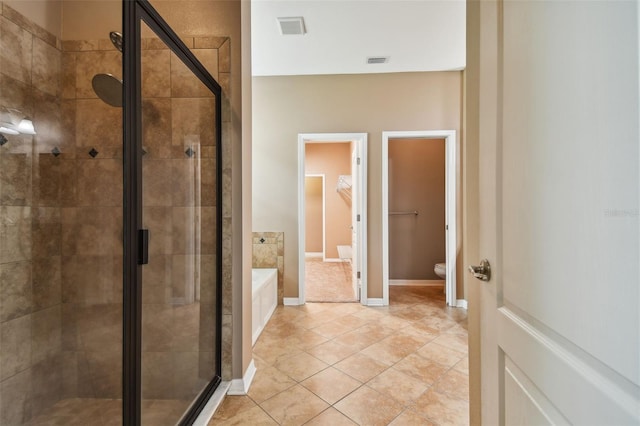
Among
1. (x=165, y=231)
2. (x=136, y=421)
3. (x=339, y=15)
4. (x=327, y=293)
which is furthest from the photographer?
(x=327, y=293)

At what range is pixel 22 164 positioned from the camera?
5.00 ft

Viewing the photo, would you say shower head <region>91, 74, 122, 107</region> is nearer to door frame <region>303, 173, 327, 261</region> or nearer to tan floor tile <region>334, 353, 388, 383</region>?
tan floor tile <region>334, 353, 388, 383</region>

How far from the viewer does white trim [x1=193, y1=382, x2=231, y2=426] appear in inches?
58.0

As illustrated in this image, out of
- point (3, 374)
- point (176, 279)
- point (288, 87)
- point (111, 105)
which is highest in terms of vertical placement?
point (288, 87)

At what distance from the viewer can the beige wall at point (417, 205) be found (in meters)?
4.29

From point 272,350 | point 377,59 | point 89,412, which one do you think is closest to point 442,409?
point 272,350

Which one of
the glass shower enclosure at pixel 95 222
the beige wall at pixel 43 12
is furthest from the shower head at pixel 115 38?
the beige wall at pixel 43 12

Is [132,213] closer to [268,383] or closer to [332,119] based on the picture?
[268,383]

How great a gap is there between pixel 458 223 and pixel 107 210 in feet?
11.6

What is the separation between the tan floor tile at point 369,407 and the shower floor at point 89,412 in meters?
0.90

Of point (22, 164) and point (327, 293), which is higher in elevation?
point (22, 164)

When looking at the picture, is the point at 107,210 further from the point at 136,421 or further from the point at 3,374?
the point at 136,421

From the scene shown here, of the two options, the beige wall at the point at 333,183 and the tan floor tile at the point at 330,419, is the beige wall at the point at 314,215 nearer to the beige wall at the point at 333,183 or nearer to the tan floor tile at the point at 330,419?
the beige wall at the point at 333,183

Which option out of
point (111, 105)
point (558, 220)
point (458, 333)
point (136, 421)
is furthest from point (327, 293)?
point (558, 220)
